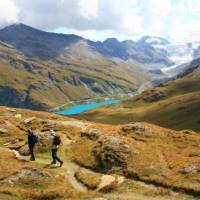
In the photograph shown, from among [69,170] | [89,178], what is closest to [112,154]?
[69,170]

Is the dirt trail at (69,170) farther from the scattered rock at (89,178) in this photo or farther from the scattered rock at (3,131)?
the scattered rock at (3,131)

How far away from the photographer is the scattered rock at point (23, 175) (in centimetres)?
3272

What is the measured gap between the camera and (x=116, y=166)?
1538 inches

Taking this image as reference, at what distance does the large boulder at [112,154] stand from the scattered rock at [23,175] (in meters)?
8.39

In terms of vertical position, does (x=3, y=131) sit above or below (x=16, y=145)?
above

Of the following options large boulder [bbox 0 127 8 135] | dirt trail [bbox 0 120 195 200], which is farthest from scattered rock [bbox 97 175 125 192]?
large boulder [bbox 0 127 8 135]

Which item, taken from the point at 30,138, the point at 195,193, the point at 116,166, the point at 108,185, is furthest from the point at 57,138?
the point at 195,193

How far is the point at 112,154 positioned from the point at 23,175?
1187 centimetres

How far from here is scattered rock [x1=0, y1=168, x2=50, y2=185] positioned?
32719 mm

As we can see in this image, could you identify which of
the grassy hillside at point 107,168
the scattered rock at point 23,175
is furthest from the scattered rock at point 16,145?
the scattered rock at point 23,175

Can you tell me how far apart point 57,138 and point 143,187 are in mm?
12535

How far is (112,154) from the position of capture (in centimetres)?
4109

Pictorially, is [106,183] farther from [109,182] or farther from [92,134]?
[92,134]

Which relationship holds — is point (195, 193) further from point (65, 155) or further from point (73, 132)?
point (73, 132)
